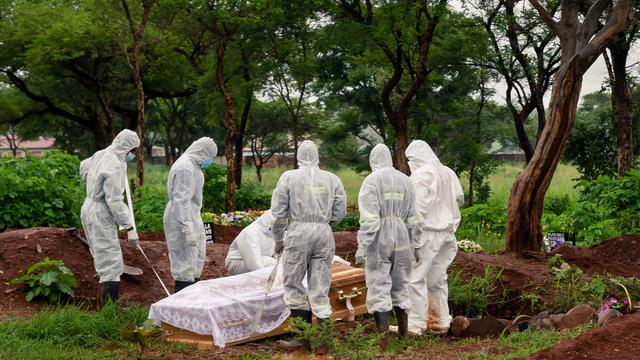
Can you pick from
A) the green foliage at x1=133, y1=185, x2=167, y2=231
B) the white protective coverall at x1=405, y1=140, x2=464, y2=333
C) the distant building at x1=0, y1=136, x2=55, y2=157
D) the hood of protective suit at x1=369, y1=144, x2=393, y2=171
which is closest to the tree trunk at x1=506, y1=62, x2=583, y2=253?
the white protective coverall at x1=405, y1=140, x2=464, y2=333

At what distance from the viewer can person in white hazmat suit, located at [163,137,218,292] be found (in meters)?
9.49

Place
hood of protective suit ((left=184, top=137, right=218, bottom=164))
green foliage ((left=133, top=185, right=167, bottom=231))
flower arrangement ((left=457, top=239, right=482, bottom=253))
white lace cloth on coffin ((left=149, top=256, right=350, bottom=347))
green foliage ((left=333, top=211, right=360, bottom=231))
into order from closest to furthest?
white lace cloth on coffin ((left=149, top=256, right=350, bottom=347)) < hood of protective suit ((left=184, top=137, right=218, bottom=164)) < flower arrangement ((left=457, top=239, right=482, bottom=253)) < green foliage ((left=133, top=185, right=167, bottom=231)) < green foliage ((left=333, top=211, right=360, bottom=231))

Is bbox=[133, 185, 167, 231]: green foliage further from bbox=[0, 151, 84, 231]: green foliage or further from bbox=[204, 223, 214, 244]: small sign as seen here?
bbox=[204, 223, 214, 244]: small sign

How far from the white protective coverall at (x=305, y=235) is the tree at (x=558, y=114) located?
524 centimetres

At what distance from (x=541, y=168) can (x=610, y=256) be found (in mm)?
1551

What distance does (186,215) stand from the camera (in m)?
9.48

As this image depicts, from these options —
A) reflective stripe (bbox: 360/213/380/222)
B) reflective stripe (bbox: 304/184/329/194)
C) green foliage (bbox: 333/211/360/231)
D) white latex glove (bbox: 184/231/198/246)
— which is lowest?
green foliage (bbox: 333/211/360/231)

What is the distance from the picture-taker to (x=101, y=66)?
27.5m

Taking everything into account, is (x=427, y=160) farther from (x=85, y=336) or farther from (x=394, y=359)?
(x=85, y=336)

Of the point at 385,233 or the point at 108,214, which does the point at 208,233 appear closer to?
the point at 108,214

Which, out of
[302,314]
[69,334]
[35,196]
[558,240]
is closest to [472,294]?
[302,314]

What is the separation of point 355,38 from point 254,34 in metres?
3.32

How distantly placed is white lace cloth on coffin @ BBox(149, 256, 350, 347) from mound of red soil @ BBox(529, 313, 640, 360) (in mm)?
2780

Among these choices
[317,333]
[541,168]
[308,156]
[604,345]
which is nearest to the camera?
[604,345]
